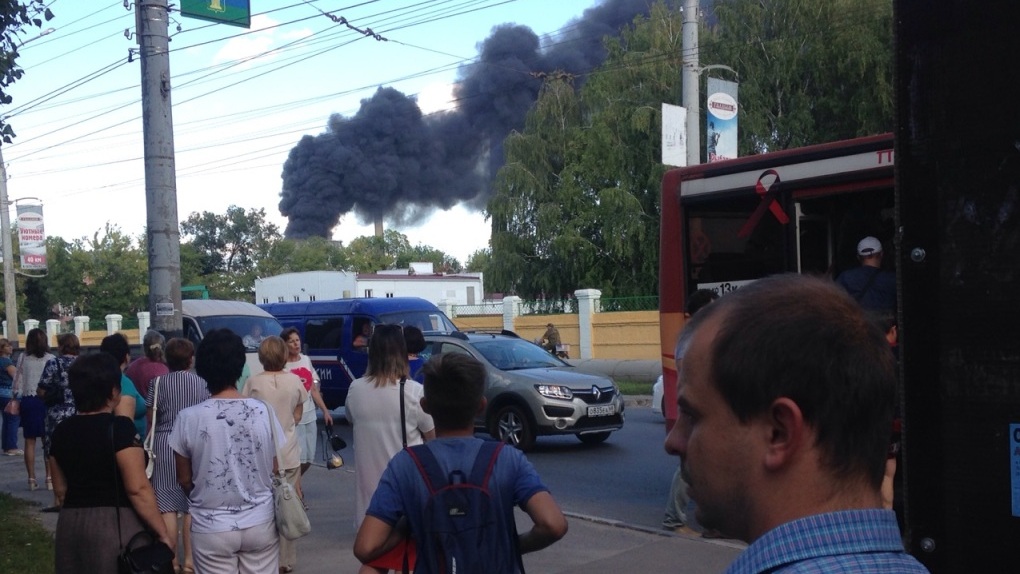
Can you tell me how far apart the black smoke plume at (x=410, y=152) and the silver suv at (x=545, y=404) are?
58.3 metres

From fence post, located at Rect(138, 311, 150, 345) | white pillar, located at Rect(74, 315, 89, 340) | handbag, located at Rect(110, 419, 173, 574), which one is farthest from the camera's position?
white pillar, located at Rect(74, 315, 89, 340)

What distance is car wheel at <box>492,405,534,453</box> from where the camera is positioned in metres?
13.7

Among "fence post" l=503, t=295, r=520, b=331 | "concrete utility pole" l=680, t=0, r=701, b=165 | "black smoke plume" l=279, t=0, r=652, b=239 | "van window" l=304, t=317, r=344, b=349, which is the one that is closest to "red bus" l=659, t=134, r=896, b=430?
"concrete utility pole" l=680, t=0, r=701, b=165

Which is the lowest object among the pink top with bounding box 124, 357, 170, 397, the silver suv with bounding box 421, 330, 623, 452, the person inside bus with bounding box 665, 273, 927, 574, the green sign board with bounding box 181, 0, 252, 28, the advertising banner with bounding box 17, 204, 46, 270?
the silver suv with bounding box 421, 330, 623, 452

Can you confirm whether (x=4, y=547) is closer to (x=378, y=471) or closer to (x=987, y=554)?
(x=378, y=471)

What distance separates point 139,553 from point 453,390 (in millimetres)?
2058

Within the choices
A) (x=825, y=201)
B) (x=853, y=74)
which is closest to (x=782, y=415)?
(x=825, y=201)

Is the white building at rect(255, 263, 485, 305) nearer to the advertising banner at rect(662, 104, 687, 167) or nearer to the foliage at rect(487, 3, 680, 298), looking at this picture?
the foliage at rect(487, 3, 680, 298)

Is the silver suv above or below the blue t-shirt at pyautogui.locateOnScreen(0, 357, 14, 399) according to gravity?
below

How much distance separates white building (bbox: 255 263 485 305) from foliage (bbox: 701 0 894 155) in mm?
22975

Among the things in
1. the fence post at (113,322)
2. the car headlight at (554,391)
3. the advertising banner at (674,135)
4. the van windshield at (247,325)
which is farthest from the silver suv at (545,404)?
the fence post at (113,322)

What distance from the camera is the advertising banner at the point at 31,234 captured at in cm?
3225

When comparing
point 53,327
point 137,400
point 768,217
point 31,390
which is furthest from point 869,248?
point 53,327

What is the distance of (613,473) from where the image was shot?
12.1m
